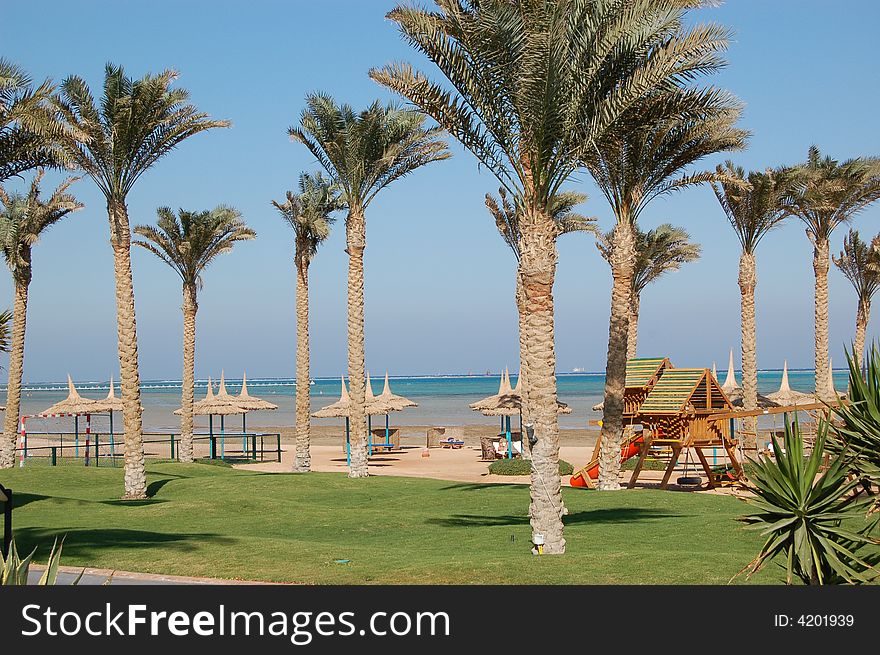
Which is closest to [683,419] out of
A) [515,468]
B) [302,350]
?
[515,468]

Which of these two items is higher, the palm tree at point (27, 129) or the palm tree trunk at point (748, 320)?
the palm tree at point (27, 129)

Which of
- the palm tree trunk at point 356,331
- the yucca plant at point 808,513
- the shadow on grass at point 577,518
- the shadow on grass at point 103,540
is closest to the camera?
the yucca plant at point 808,513

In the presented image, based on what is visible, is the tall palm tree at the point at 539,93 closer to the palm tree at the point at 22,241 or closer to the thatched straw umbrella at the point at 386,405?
the palm tree at the point at 22,241

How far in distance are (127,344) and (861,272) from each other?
35961mm

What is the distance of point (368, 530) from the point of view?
1767 cm

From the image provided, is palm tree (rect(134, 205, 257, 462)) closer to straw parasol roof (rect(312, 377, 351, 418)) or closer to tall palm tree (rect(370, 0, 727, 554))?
straw parasol roof (rect(312, 377, 351, 418))

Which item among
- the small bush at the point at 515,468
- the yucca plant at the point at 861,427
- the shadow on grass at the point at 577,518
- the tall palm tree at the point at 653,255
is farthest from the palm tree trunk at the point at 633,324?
the yucca plant at the point at 861,427

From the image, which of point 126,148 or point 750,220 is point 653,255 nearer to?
point 750,220

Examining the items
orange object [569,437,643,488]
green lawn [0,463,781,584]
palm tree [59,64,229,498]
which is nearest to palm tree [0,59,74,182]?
palm tree [59,64,229,498]

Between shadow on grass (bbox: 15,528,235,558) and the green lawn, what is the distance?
0.10ft

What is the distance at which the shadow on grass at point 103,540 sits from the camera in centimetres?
1438

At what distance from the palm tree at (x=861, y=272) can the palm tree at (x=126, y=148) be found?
33.5m

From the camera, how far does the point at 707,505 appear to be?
20406mm

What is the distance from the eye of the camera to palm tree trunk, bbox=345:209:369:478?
28.7m
